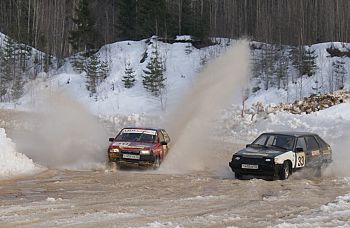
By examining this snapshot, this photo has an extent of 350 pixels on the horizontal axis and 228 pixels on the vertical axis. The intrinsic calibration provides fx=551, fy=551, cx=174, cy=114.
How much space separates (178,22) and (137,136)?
1763 inches

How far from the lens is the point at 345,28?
56000 mm

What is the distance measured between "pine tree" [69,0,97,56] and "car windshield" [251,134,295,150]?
45.2m

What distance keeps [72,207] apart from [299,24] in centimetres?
5122

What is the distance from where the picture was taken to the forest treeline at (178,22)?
189ft

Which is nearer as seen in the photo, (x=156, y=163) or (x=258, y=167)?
(x=258, y=167)

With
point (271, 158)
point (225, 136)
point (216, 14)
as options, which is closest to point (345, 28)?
point (216, 14)

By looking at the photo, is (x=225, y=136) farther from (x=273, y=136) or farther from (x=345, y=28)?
(x=345, y=28)

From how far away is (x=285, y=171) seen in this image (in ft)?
48.7

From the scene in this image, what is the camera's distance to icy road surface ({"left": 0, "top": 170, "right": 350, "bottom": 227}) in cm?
875

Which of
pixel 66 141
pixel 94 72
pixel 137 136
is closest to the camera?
pixel 137 136

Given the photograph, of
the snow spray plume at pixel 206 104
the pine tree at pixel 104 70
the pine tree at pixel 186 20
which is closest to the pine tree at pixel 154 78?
the pine tree at pixel 104 70

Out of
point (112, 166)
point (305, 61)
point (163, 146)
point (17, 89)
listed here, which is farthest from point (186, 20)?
point (112, 166)

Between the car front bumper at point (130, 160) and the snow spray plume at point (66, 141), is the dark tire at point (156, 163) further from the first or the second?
the snow spray plume at point (66, 141)

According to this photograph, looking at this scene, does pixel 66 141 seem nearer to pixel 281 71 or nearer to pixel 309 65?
pixel 281 71
